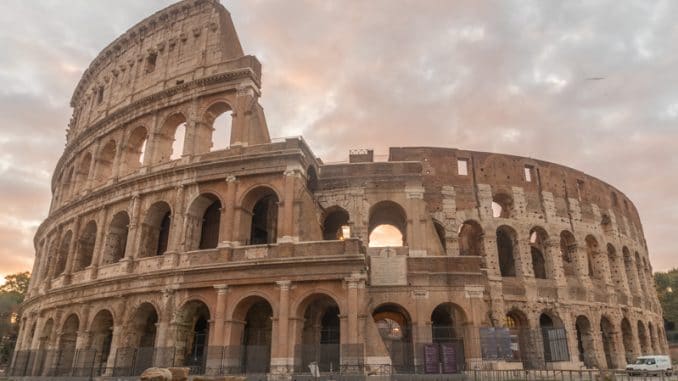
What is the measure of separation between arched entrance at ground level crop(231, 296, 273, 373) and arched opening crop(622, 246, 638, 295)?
21208 mm

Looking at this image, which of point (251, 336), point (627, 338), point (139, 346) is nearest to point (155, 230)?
point (139, 346)

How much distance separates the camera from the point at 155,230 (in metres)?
19.5

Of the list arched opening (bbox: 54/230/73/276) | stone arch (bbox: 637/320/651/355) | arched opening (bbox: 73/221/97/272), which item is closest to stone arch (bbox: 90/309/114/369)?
arched opening (bbox: 73/221/97/272)

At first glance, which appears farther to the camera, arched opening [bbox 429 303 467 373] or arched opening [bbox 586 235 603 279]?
arched opening [bbox 586 235 603 279]

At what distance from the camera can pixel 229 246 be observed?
16.8m

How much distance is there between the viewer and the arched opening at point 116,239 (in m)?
19.8

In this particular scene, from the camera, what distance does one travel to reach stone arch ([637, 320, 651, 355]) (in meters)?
25.9

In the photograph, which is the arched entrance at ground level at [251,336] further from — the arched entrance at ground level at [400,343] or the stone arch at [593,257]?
the stone arch at [593,257]

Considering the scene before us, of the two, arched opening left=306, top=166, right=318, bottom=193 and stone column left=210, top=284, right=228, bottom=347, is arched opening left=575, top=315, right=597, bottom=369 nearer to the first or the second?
arched opening left=306, top=166, right=318, bottom=193

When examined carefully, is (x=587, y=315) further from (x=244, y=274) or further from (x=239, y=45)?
(x=239, y=45)

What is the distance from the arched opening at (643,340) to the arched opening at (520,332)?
9.71 meters

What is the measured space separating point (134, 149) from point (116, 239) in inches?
174

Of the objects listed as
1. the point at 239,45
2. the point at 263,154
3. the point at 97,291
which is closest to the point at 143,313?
the point at 97,291

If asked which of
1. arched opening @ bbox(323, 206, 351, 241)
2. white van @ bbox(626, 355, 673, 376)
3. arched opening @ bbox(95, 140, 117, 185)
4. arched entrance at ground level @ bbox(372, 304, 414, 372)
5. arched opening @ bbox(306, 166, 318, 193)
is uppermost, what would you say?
arched opening @ bbox(95, 140, 117, 185)
